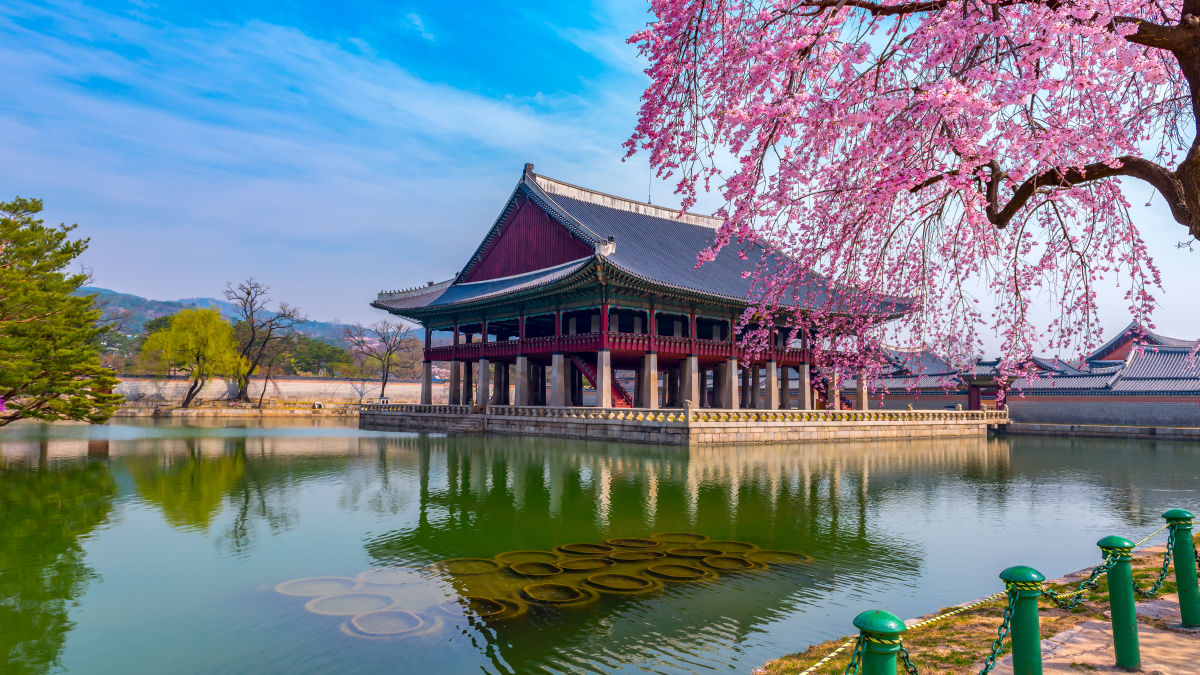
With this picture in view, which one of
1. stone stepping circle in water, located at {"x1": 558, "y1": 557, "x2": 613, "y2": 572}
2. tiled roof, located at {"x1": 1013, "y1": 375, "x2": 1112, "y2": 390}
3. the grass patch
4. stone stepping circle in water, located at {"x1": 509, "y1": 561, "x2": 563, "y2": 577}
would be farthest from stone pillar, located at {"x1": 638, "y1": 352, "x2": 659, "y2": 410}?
the grass patch

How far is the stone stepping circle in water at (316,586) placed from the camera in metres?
8.59

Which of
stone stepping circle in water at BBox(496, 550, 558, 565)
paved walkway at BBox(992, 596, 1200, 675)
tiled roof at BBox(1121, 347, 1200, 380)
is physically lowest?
stone stepping circle in water at BBox(496, 550, 558, 565)

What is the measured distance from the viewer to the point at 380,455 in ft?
84.4

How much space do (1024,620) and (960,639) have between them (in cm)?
177

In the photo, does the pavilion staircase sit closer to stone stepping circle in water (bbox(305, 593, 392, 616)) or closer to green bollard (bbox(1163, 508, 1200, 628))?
stone stepping circle in water (bbox(305, 593, 392, 616))

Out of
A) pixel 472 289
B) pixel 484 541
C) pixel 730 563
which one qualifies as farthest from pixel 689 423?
pixel 472 289

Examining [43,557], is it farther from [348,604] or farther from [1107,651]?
[1107,651]

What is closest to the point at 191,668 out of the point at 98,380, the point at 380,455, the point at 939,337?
the point at 939,337

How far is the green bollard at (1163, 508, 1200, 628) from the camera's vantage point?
5.89m

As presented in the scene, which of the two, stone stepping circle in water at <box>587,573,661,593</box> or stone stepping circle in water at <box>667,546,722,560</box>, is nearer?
stone stepping circle in water at <box>587,573,661,593</box>

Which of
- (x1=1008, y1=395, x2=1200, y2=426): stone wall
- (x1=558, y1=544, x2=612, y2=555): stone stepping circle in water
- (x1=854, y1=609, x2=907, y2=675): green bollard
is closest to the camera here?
(x1=854, y1=609, x2=907, y2=675): green bollard

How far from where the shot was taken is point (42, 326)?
921 inches

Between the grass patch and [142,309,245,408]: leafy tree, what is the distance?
204 feet

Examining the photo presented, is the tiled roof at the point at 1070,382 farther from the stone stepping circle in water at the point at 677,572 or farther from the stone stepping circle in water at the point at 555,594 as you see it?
the stone stepping circle in water at the point at 555,594
